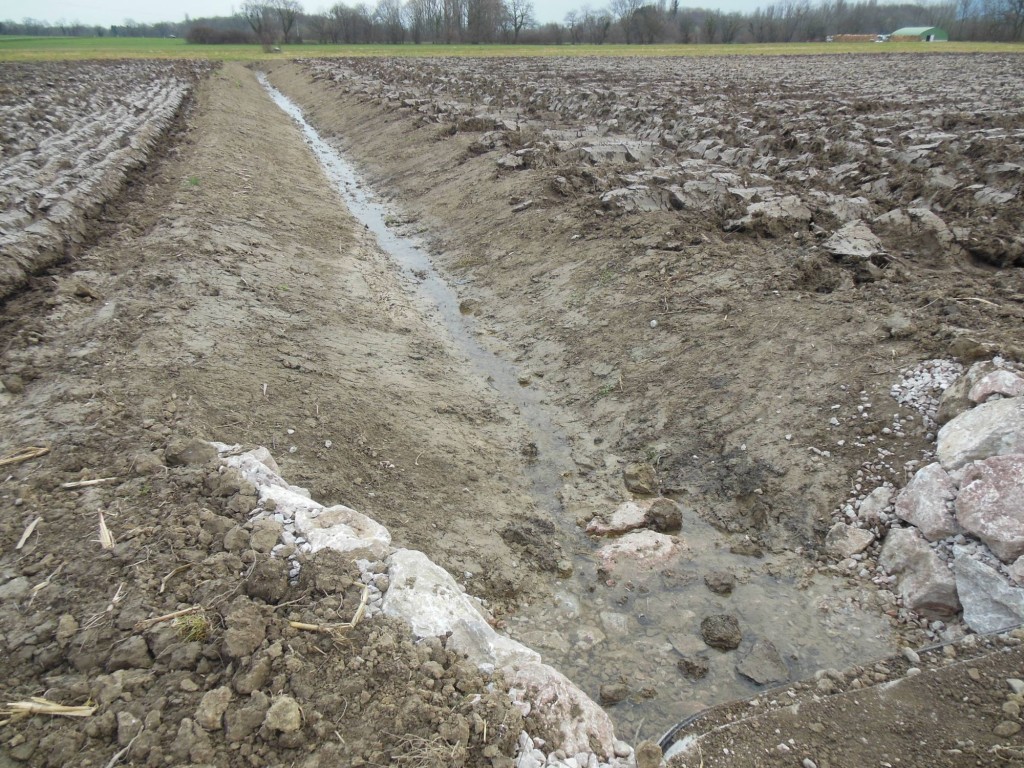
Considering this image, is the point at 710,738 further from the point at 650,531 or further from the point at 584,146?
the point at 584,146

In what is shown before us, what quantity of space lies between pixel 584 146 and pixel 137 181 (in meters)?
9.44

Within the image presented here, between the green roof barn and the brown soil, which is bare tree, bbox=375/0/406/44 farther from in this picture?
the brown soil

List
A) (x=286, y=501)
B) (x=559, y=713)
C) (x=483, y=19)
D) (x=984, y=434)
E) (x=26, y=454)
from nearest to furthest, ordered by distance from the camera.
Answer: (x=559, y=713) → (x=286, y=501) → (x=984, y=434) → (x=26, y=454) → (x=483, y=19)

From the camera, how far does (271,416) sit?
5469 mm

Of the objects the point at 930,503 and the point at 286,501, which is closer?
the point at 286,501

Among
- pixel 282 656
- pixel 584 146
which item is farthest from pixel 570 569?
pixel 584 146

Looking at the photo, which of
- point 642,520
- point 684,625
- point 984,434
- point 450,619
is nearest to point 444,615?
point 450,619

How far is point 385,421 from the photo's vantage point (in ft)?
19.2

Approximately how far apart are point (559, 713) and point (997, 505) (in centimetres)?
302

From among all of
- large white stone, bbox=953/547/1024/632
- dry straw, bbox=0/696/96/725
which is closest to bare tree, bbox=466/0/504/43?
large white stone, bbox=953/547/1024/632

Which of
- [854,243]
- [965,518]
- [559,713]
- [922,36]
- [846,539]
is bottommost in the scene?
[846,539]

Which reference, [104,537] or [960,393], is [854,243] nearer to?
[960,393]

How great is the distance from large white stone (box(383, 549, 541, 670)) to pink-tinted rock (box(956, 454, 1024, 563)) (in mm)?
2894

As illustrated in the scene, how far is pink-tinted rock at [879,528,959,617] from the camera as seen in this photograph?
3.73 metres
